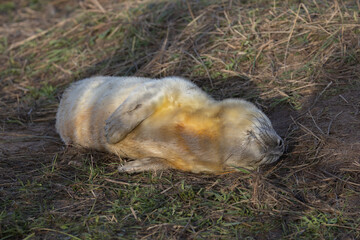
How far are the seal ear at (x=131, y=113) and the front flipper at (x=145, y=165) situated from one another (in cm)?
21

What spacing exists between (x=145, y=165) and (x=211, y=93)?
1.56 meters

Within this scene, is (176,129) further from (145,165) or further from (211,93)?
(211,93)

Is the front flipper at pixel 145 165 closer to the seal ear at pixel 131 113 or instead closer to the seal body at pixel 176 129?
the seal body at pixel 176 129

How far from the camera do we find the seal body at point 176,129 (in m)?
3.28

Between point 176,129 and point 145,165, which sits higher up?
point 176,129

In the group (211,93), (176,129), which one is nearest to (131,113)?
(176,129)

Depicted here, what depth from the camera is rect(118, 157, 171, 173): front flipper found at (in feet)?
11.4

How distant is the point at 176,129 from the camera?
134 inches

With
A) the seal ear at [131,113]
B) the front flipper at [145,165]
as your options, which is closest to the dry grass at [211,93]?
the front flipper at [145,165]

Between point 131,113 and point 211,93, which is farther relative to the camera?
point 211,93

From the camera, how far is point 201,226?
2.85m

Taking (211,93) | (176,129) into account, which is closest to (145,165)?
(176,129)

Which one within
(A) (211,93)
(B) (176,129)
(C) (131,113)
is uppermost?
(C) (131,113)

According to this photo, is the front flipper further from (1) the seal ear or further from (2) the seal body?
(1) the seal ear
